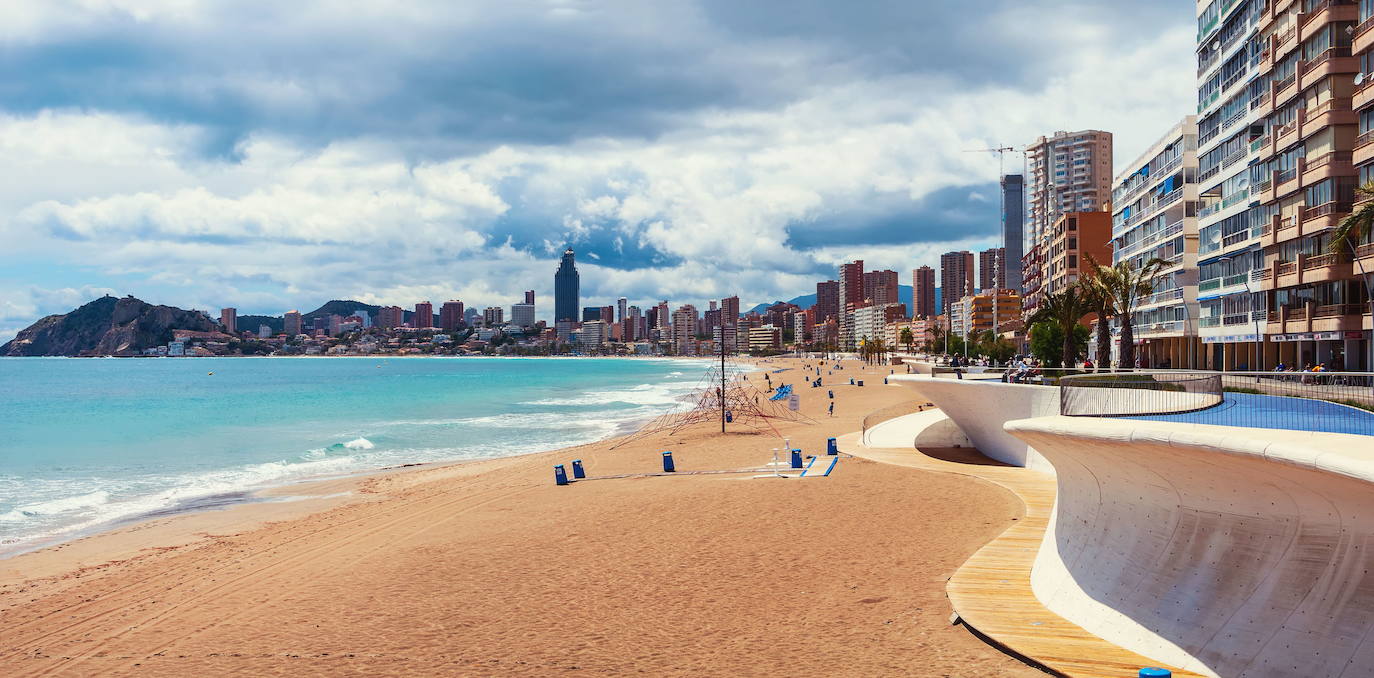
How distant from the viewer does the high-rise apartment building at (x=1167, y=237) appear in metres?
44.7

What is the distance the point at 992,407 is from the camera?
19031 mm

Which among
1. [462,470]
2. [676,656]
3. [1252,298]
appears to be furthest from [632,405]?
[676,656]

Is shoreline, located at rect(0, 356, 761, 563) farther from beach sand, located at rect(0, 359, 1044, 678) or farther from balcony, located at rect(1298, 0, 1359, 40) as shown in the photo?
balcony, located at rect(1298, 0, 1359, 40)

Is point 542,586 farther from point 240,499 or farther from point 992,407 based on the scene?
point 240,499

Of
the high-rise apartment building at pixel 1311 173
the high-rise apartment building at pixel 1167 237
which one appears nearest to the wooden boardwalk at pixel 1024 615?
the high-rise apartment building at pixel 1311 173

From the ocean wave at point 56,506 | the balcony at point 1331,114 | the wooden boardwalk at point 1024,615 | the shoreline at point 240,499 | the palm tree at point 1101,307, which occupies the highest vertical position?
the balcony at point 1331,114

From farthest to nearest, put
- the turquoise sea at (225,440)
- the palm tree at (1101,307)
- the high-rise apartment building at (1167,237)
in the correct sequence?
the high-rise apartment building at (1167,237)
the palm tree at (1101,307)
the turquoise sea at (225,440)

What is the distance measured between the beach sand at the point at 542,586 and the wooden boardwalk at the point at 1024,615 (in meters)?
0.26

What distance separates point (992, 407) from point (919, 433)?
4133 millimetres

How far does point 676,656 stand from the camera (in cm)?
782

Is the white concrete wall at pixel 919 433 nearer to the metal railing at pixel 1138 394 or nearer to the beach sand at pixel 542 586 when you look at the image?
the beach sand at pixel 542 586

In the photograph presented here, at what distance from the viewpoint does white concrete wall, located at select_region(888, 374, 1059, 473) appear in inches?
684

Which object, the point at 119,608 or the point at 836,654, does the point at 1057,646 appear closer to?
the point at 836,654

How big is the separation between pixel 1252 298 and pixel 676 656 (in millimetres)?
36601
